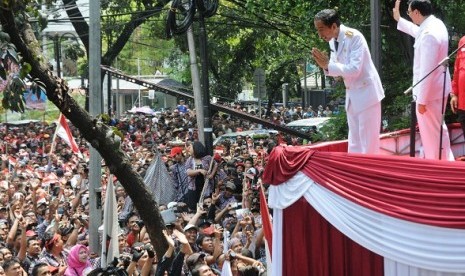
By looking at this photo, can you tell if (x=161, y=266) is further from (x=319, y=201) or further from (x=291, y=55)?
(x=291, y=55)

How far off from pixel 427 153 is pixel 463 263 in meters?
1.95

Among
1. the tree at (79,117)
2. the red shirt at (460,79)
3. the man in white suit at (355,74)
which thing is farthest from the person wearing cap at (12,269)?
the red shirt at (460,79)

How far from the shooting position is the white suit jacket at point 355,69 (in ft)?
22.3

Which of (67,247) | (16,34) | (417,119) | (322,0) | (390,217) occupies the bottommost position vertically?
(67,247)

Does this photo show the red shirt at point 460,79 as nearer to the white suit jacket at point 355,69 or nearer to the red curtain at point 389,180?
the white suit jacket at point 355,69

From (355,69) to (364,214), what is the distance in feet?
4.69

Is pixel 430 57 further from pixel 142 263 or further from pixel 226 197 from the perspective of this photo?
pixel 226 197

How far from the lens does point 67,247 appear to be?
1071 cm

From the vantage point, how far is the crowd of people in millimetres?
8461

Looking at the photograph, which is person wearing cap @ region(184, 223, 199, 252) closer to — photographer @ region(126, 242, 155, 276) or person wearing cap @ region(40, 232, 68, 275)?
photographer @ region(126, 242, 155, 276)

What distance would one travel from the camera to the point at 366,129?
7.04 metres

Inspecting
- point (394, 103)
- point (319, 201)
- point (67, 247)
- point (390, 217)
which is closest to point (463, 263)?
point (390, 217)

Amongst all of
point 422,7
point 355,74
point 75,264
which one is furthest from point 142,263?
point 422,7

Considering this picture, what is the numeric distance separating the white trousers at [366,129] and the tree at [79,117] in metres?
1.95
